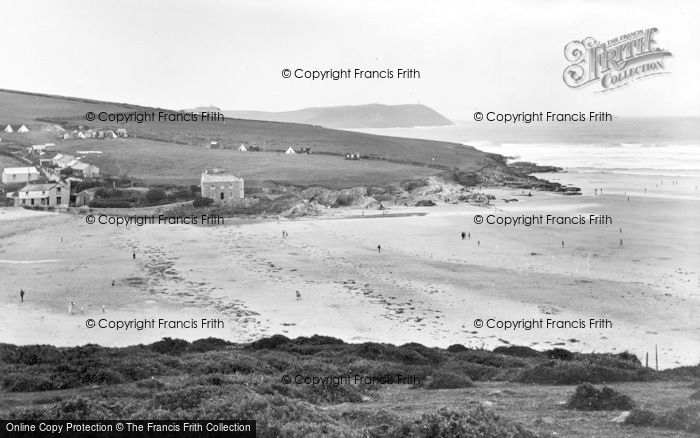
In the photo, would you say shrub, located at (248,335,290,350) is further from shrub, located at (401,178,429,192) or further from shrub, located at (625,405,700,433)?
shrub, located at (401,178,429,192)

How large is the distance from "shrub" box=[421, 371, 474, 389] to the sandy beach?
19.4 feet

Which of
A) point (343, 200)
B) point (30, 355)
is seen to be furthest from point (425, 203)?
point (30, 355)

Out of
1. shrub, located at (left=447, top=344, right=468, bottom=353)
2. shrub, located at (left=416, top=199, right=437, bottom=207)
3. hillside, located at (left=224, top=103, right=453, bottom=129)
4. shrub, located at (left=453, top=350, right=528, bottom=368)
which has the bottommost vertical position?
shrub, located at (left=447, top=344, right=468, bottom=353)

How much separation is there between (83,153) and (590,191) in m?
43.1

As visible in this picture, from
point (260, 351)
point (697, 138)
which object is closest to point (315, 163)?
point (260, 351)

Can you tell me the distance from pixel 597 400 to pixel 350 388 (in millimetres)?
4712

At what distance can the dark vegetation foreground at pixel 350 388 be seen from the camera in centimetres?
834

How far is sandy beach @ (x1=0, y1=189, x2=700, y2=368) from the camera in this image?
65.8 ft

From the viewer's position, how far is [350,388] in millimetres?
12156

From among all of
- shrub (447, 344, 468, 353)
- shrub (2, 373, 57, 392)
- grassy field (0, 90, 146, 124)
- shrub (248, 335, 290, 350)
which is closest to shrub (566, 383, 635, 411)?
shrub (447, 344, 468, 353)

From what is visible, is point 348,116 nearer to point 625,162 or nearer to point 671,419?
point 625,162

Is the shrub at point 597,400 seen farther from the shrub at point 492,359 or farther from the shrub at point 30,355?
the shrub at point 30,355

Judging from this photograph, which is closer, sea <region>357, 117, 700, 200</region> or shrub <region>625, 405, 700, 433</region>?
shrub <region>625, 405, 700, 433</region>

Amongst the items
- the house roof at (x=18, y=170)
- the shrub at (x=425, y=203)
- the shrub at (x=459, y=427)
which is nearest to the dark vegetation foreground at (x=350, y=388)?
the shrub at (x=459, y=427)
